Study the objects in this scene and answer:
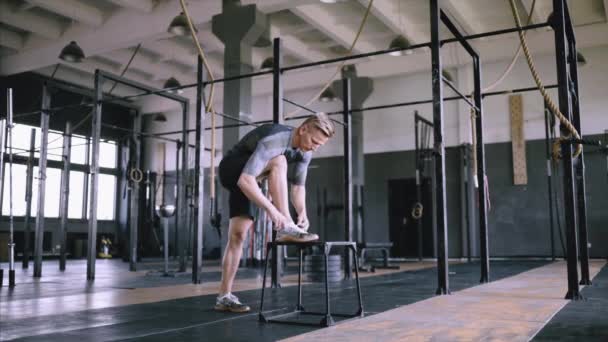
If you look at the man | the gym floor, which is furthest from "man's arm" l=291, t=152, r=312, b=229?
the gym floor

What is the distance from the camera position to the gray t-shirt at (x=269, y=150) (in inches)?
107

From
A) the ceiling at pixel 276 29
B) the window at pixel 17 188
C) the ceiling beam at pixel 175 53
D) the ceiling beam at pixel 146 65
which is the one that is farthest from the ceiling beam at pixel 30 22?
the window at pixel 17 188

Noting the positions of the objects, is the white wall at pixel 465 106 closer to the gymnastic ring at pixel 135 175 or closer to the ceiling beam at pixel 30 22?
the ceiling beam at pixel 30 22

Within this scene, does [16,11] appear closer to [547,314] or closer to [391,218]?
[391,218]

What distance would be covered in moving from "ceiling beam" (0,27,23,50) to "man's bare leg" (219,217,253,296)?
9752 millimetres

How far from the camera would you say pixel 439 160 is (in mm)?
4062

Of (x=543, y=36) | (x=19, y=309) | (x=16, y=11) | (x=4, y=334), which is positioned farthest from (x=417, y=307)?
(x=16, y=11)

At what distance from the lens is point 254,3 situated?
862cm

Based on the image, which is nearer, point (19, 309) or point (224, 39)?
point (19, 309)

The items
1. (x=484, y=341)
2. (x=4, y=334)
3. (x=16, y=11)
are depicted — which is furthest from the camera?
(x=16, y=11)

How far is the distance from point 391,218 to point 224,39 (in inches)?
211

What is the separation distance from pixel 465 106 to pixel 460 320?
9.01 meters

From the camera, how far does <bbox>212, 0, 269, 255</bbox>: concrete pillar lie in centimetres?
869

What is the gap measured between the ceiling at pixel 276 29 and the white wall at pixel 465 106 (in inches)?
18.1
